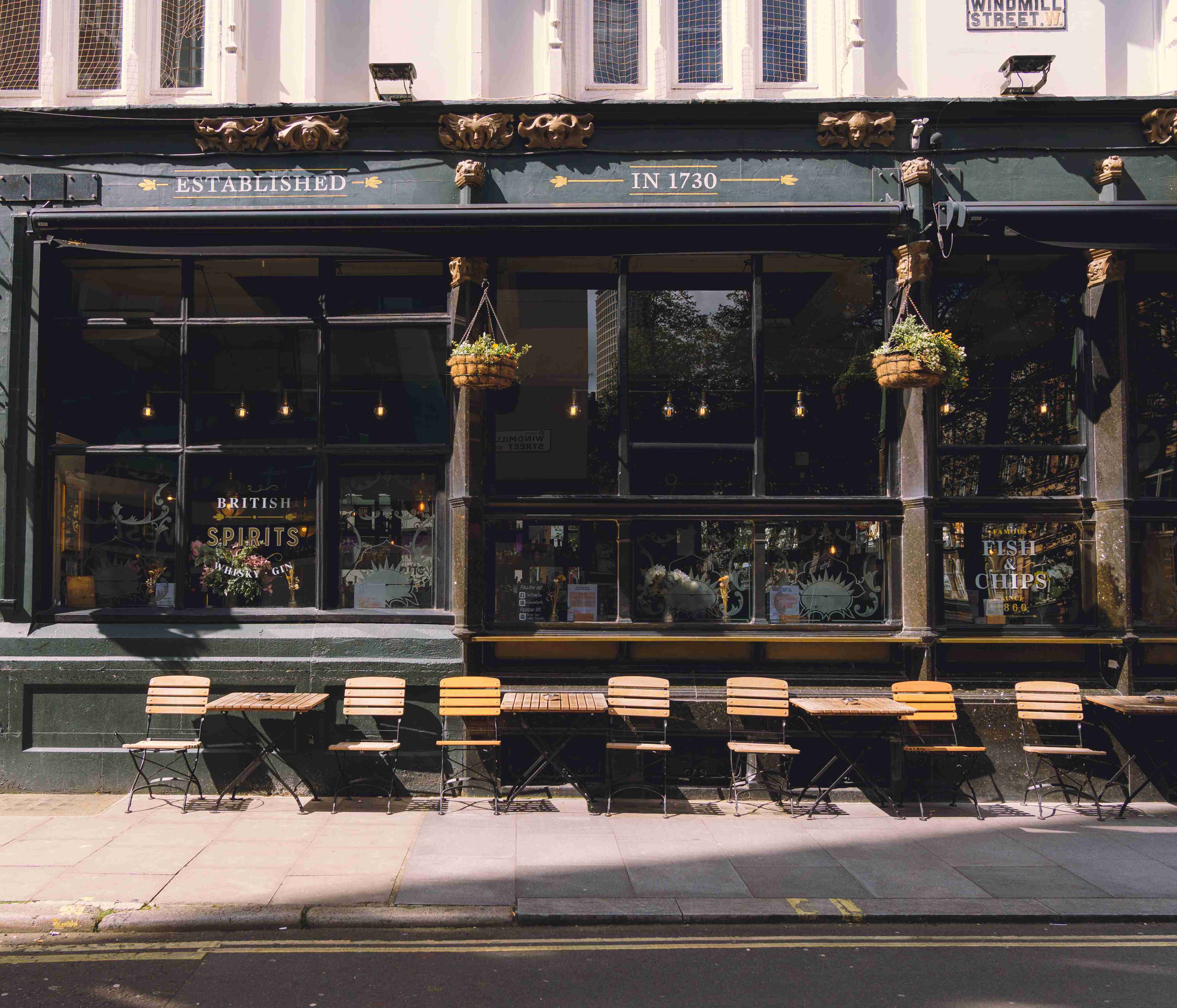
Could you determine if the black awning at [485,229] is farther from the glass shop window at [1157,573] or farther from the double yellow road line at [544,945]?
the double yellow road line at [544,945]

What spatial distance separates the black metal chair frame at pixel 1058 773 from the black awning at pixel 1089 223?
4.88m

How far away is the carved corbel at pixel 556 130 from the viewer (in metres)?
9.44

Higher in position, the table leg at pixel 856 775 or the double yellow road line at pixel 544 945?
the table leg at pixel 856 775

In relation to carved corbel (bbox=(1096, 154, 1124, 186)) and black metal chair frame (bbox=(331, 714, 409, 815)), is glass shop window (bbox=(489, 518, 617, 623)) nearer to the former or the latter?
black metal chair frame (bbox=(331, 714, 409, 815))

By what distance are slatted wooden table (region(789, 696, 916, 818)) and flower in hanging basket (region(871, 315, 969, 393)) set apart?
3118mm

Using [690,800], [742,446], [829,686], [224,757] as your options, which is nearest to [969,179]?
[742,446]

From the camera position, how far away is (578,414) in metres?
9.70

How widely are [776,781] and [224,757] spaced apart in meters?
5.69

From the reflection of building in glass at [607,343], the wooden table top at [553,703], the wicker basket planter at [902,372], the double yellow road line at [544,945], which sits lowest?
the double yellow road line at [544,945]

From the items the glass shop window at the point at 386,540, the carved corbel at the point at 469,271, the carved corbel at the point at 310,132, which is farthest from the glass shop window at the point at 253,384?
the carved corbel at the point at 310,132

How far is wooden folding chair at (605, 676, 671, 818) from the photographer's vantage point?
29.1 ft

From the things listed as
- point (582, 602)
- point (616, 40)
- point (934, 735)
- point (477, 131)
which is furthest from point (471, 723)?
point (616, 40)

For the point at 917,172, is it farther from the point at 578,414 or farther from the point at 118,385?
the point at 118,385

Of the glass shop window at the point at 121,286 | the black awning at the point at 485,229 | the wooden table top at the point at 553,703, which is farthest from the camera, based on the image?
the glass shop window at the point at 121,286
